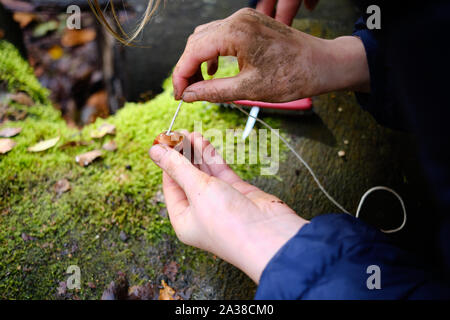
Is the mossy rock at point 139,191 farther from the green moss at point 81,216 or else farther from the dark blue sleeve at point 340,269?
the dark blue sleeve at point 340,269

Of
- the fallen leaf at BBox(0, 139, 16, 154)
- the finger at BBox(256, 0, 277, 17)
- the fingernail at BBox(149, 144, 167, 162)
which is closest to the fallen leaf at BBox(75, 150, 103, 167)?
the fallen leaf at BBox(0, 139, 16, 154)

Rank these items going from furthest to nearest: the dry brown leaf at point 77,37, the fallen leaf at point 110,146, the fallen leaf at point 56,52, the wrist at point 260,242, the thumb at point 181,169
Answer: the dry brown leaf at point 77,37 → the fallen leaf at point 56,52 → the fallen leaf at point 110,146 → the thumb at point 181,169 → the wrist at point 260,242

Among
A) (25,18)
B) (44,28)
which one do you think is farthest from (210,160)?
(25,18)

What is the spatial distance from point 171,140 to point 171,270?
27.9 inches

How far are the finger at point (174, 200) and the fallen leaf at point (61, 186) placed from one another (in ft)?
2.08

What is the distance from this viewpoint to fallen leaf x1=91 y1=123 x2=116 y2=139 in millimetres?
1954

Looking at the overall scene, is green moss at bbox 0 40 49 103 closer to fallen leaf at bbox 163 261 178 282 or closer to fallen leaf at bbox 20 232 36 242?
fallen leaf at bbox 20 232 36 242

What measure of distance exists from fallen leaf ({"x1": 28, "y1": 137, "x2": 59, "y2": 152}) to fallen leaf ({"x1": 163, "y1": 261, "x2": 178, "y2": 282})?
41.8 inches

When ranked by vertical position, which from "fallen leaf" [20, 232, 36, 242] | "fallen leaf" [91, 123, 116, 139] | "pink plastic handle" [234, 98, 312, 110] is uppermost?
"pink plastic handle" [234, 98, 312, 110]

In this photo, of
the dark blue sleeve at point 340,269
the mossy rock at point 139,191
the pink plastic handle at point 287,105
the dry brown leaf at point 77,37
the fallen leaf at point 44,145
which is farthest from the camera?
the dry brown leaf at point 77,37

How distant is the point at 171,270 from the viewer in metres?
1.59

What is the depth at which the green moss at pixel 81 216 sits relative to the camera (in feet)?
4.92

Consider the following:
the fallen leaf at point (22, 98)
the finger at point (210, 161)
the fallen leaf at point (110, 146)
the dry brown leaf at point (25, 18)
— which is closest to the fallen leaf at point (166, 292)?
the finger at point (210, 161)
